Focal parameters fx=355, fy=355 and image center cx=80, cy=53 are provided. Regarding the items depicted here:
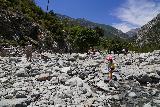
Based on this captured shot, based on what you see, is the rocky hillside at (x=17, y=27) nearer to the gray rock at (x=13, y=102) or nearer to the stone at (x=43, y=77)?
the stone at (x=43, y=77)

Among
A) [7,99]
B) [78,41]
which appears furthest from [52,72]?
[78,41]

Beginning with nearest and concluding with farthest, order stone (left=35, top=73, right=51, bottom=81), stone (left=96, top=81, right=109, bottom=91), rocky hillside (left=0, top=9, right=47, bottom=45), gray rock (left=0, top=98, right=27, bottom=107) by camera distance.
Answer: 1. gray rock (left=0, top=98, right=27, bottom=107)
2. stone (left=96, top=81, right=109, bottom=91)
3. stone (left=35, top=73, right=51, bottom=81)
4. rocky hillside (left=0, top=9, right=47, bottom=45)

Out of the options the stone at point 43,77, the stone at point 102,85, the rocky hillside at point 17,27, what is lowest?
the stone at point 102,85

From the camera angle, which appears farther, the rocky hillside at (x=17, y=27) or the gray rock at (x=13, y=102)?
the rocky hillside at (x=17, y=27)

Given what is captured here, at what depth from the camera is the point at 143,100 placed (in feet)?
63.8

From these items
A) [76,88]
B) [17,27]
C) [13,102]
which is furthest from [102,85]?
[17,27]

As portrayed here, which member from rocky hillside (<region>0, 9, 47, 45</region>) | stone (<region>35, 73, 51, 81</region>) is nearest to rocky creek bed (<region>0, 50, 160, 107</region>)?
stone (<region>35, 73, 51, 81</region>)

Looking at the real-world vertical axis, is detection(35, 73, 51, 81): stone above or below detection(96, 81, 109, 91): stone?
above

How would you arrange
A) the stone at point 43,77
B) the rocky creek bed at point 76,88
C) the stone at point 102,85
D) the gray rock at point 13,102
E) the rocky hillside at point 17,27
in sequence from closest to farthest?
the gray rock at point 13,102 < the rocky creek bed at point 76,88 < the stone at point 102,85 < the stone at point 43,77 < the rocky hillside at point 17,27

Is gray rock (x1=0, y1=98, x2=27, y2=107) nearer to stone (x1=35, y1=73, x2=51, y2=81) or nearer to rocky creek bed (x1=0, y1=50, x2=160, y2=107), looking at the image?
rocky creek bed (x1=0, y1=50, x2=160, y2=107)

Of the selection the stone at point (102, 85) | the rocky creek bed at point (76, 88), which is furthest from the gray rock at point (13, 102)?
the stone at point (102, 85)

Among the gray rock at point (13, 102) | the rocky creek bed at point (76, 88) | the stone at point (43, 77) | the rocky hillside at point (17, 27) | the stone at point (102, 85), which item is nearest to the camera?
the gray rock at point (13, 102)

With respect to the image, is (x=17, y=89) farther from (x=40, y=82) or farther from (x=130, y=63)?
(x=130, y=63)

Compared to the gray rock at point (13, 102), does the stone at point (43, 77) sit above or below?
above
